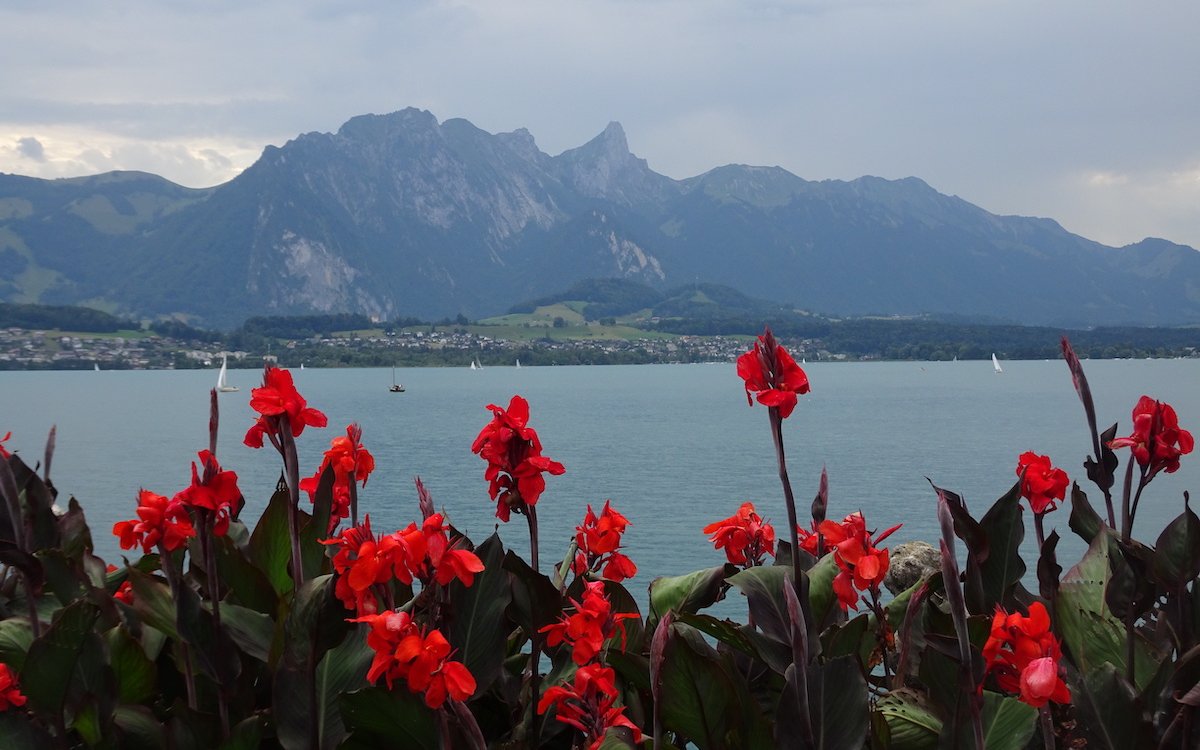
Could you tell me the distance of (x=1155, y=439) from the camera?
324cm

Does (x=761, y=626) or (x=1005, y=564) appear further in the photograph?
(x=1005, y=564)

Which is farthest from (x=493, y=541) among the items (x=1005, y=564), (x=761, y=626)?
(x=1005, y=564)

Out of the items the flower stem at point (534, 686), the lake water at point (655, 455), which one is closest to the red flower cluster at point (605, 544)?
the flower stem at point (534, 686)

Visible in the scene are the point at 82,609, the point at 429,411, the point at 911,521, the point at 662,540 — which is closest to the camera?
the point at 82,609

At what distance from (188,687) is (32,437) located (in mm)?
72331

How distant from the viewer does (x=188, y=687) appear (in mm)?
2711

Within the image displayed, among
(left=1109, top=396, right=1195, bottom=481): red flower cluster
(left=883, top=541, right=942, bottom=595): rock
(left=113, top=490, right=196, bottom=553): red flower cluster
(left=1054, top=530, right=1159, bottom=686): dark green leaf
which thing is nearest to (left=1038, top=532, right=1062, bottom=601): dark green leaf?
(left=1054, top=530, right=1159, bottom=686): dark green leaf

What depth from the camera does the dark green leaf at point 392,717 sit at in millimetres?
2430

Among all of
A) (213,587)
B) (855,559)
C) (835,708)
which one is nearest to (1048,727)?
(835,708)

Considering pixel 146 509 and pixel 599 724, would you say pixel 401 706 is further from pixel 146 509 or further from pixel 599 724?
pixel 146 509

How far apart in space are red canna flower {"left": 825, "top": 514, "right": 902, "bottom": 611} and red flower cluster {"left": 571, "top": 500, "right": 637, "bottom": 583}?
2.29ft

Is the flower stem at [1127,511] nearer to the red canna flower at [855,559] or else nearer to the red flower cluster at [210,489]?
the red canna flower at [855,559]

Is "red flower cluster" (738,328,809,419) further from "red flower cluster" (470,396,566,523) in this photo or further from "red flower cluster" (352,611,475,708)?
"red flower cluster" (352,611,475,708)

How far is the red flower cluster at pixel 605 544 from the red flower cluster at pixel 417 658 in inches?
52.9
